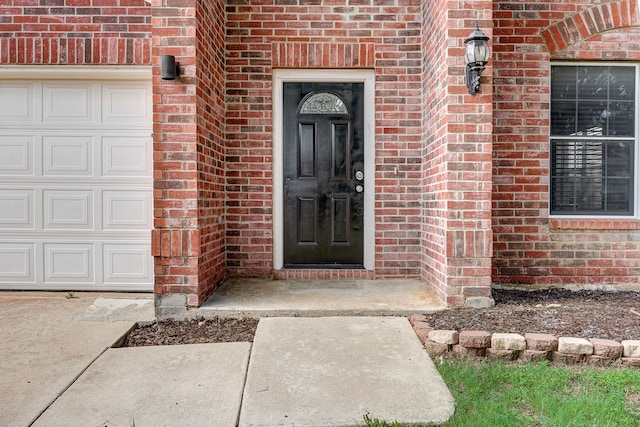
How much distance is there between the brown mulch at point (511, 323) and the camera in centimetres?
282

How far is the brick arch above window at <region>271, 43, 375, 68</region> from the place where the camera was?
13.4 feet

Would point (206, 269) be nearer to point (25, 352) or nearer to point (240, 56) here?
point (25, 352)

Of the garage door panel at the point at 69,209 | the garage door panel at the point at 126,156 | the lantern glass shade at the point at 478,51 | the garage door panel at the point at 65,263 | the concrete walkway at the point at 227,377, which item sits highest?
the lantern glass shade at the point at 478,51

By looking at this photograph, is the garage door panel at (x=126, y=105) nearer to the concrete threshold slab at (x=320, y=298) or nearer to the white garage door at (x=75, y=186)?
the white garage door at (x=75, y=186)

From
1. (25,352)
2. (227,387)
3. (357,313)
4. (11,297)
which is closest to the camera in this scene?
(227,387)

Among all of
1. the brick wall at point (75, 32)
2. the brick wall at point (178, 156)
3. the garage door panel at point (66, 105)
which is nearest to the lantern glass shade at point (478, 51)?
the brick wall at point (178, 156)

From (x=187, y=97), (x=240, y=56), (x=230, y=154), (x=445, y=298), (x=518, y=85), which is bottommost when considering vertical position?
(x=445, y=298)

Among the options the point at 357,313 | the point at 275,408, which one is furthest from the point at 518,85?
the point at 275,408

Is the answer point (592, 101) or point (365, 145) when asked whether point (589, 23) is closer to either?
point (592, 101)

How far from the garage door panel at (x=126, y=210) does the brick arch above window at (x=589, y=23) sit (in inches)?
165

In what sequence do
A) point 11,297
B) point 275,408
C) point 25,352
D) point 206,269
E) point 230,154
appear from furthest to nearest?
point 230,154
point 11,297
point 206,269
point 25,352
point 275,408

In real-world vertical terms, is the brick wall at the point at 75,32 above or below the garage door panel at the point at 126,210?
above

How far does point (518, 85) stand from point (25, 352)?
4.53m

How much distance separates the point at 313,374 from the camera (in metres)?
2.29
